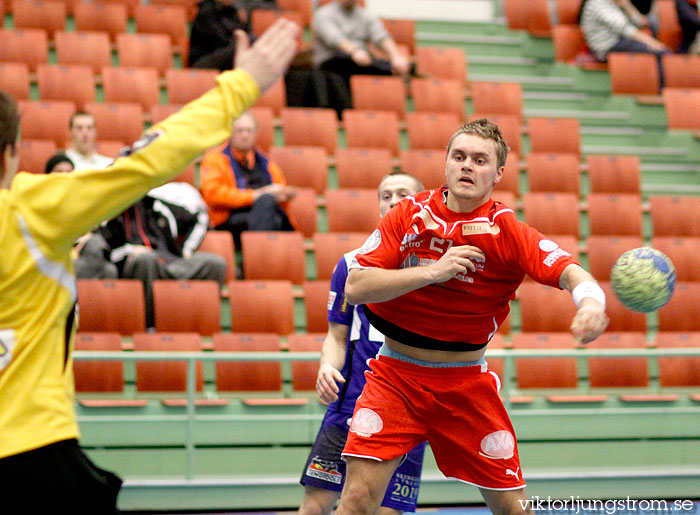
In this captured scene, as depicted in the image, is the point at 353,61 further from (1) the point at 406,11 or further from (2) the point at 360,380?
(2) the point at 360,380

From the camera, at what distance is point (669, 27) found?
11.4m

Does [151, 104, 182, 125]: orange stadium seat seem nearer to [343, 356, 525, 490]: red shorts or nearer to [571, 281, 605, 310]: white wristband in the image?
[343, 356, 525, 490]: red shorts

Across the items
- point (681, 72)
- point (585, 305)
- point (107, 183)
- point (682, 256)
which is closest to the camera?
point (107, 183)

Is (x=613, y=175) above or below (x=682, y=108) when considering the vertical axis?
below

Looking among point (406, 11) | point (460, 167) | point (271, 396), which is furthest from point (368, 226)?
point (406, 11)

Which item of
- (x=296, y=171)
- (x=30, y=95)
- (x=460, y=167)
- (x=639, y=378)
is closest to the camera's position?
(x=460, y=167)

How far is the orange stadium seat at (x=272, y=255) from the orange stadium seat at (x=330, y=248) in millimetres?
145

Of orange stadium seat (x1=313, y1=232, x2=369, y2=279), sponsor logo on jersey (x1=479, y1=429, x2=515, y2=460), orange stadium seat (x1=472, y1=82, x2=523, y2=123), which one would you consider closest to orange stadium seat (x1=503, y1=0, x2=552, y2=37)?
orange stadium seat (x1=472, y1=82, x2=523, y2=123)

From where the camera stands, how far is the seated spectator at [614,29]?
1029cm

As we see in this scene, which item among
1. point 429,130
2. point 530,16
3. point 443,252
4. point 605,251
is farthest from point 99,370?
point 530,16

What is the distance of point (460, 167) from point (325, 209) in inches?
183

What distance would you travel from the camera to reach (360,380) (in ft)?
13.2

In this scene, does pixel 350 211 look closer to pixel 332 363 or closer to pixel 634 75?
pixel 332 363

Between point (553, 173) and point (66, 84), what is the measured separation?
4942 mm
